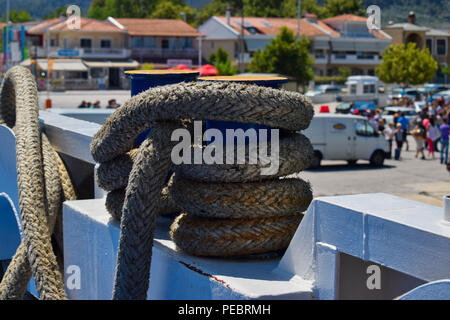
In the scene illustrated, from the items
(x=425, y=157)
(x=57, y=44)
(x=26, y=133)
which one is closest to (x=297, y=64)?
(x=57, y=44)

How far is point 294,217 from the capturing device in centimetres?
396

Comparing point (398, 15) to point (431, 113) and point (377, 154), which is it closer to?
point (431, 113)

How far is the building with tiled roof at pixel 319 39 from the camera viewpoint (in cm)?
7894

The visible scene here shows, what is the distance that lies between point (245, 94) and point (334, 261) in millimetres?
940

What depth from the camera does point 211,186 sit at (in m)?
3.80

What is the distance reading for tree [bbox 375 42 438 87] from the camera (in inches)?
2506

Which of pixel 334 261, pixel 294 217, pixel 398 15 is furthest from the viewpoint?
pixel 398 15

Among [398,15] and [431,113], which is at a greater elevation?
[398,15]

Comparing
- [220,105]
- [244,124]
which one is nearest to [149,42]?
[244,124]

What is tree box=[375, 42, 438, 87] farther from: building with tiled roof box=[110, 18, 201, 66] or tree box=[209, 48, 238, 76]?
building with tiled roof box=[110, 18, 201, 66]

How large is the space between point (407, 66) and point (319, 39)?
64.3 feet

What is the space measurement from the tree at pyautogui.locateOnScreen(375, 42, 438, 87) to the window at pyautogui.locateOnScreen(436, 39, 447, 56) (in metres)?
37.4
